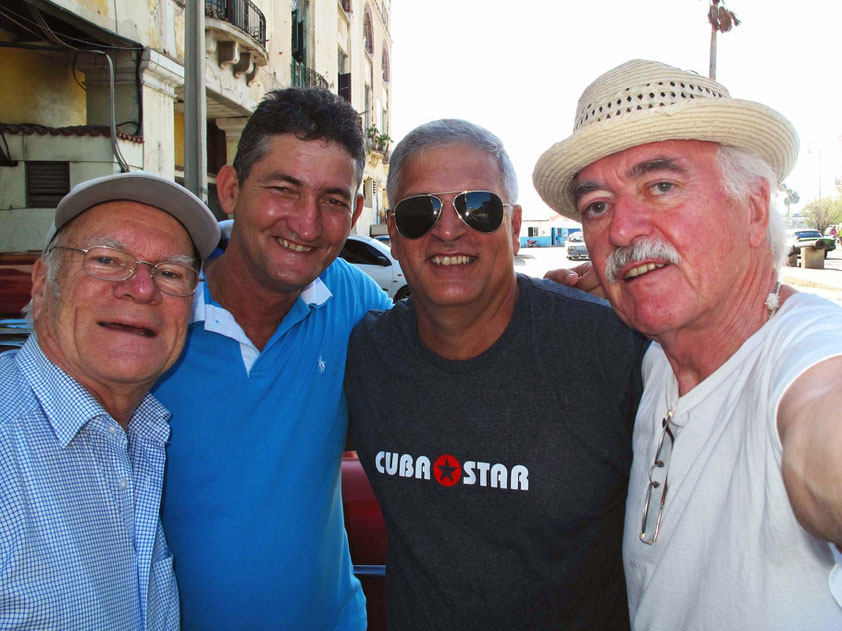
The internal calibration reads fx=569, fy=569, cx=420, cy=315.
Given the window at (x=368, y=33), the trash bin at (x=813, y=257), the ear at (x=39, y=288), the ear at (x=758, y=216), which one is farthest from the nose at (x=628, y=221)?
the window at (x=368, y=33)

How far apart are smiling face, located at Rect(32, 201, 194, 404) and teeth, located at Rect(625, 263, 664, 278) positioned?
133 cm

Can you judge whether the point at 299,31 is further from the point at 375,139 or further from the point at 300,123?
the point at 300,123

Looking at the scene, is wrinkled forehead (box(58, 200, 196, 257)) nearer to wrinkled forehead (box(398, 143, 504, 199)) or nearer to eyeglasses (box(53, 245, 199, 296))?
eyeglasses (box(53, 245, 199, 296))

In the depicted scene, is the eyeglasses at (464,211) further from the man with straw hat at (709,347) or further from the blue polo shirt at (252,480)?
the blue polo shirt at (252,480)

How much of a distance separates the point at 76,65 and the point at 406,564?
9.58 meters

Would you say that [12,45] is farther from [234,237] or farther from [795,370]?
[795,370]

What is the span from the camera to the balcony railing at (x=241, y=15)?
11203mm

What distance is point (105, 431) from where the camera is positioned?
1507 mm

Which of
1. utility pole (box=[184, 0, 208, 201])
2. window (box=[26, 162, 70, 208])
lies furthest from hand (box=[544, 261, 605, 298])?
window (box=[26, 162, 70, 208])

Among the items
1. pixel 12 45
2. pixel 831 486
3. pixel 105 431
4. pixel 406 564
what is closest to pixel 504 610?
pixel 406 564

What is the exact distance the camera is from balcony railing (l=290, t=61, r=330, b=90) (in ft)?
58.9

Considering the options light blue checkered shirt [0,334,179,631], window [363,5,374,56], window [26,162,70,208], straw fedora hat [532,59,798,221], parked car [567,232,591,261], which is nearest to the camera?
light blue checkered shirt [0,334,179,631]

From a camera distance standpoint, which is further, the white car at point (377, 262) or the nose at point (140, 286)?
the white car at point (377, 262)

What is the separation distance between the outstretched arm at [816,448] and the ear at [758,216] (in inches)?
20.9
